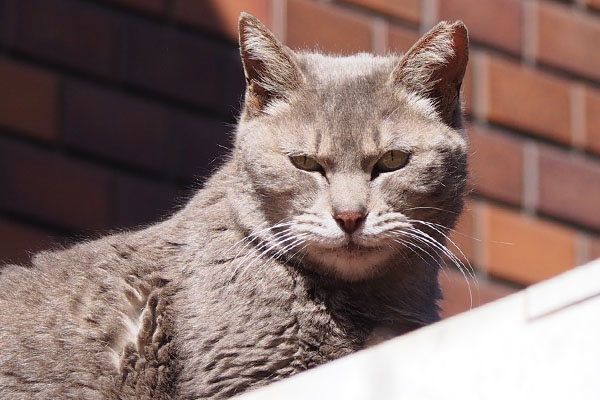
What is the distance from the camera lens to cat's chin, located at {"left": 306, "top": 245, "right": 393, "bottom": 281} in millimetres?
2135

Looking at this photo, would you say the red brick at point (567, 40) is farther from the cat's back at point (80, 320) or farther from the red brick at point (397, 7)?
the cat's back at point (80, 320)

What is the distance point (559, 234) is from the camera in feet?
Result: 11.1

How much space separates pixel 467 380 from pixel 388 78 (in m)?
1.01

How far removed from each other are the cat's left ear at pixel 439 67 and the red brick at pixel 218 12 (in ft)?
2.90

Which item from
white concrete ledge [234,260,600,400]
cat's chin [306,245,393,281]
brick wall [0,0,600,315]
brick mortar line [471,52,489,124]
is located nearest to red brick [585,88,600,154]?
brick wall [0,0,600,315]

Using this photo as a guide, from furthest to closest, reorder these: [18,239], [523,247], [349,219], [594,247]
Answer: [594,247], [523,247], [18,239], [349,219]

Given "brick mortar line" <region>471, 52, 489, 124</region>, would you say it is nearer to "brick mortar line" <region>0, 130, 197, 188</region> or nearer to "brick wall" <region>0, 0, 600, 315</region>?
"brick wall" <region>0, 0, 600, 315</region>

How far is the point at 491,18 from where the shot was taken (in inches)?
135

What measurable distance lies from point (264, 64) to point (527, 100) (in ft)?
4.33

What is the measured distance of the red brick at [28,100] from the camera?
2885 millimetres

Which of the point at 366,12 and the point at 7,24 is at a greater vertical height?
the point at 366,12

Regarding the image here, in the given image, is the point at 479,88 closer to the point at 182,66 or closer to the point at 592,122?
the point at 592,122

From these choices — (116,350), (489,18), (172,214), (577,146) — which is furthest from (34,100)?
(577,146)

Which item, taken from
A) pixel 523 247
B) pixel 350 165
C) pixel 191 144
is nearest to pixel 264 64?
pixel 350 165
